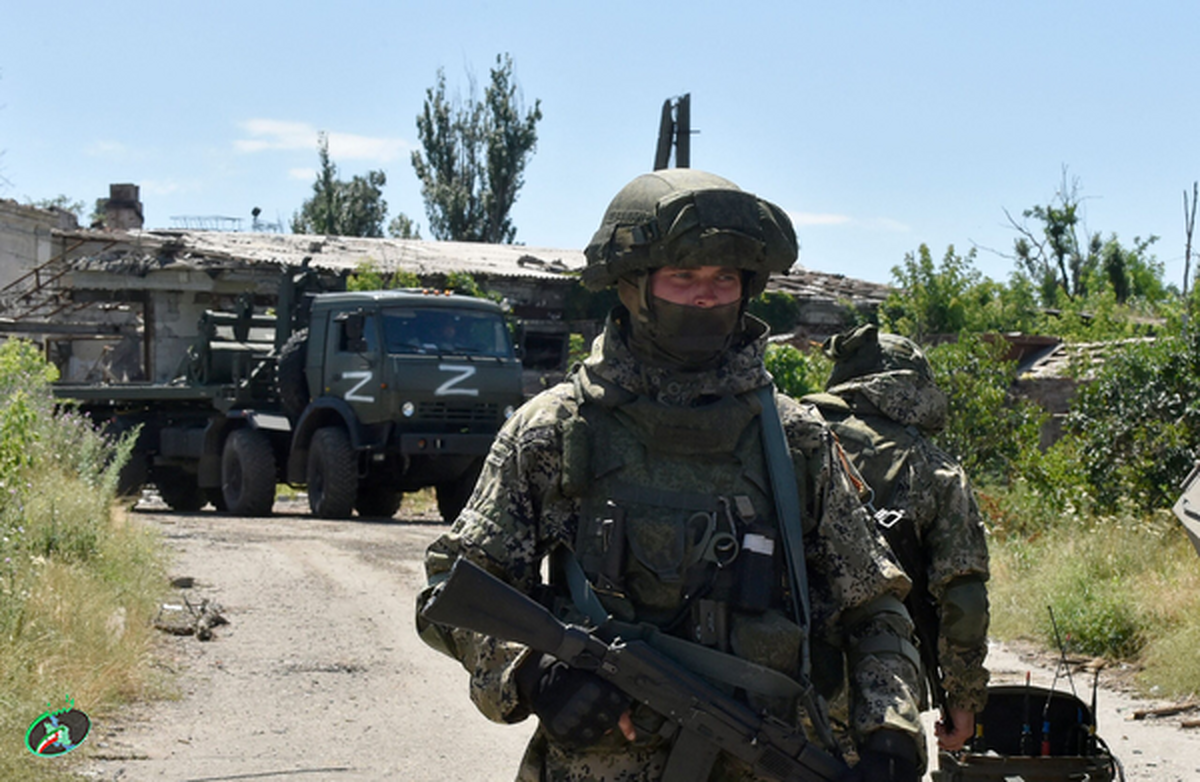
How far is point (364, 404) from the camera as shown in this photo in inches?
595

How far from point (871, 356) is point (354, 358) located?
11.5 meters

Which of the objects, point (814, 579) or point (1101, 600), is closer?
point (814, 579)

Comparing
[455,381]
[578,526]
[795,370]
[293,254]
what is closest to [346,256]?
[293,254]

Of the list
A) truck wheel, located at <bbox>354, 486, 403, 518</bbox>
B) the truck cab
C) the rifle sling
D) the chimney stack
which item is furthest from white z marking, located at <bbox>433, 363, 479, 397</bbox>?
the chimney stack

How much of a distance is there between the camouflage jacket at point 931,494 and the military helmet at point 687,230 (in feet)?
4.32

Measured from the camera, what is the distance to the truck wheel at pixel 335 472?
15102mm

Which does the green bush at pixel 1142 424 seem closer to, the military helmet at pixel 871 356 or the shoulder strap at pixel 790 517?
the military helmet at pixel 871 356

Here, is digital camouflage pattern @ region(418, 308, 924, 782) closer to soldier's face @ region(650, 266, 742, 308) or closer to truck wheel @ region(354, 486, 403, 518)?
soldier's face @ region(650, 266, 742, 308)

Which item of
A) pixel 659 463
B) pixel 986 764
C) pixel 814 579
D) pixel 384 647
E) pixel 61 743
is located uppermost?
pixel 659 463

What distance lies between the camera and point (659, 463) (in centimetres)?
263

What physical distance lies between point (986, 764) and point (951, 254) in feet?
75.9

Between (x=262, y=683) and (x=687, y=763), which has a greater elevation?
(x=687, y=763)

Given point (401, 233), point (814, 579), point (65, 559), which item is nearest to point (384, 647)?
point (65, 559)

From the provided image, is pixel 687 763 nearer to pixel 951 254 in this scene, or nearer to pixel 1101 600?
pixel 1101 600
